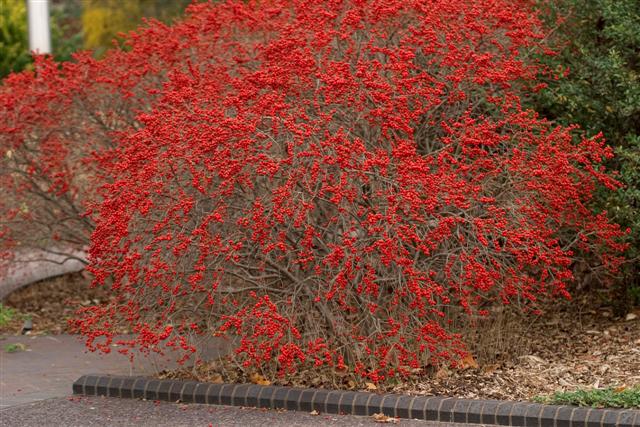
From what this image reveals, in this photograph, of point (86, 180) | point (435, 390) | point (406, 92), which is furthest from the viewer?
point (86, 180)

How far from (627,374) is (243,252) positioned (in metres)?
2.86

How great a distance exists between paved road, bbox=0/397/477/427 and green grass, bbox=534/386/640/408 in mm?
650

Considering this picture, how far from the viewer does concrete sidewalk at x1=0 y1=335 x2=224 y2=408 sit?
28.9 ft

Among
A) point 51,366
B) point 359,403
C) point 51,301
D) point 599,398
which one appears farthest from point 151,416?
point 51,301

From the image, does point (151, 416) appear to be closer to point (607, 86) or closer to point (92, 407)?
point (92, 407)

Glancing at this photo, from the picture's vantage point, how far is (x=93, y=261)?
8.28 m

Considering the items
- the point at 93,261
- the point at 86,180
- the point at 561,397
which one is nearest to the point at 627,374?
the point at 561,397

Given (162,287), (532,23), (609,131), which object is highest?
(532,23)

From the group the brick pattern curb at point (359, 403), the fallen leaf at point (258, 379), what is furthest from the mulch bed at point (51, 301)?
the fallen leaf at point (258, 379)

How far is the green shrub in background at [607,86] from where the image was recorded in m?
9.21

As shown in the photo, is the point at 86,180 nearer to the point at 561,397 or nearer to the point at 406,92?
the point at 406,92

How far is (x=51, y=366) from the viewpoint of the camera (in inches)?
386

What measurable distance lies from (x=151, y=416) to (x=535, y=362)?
2.84 metres

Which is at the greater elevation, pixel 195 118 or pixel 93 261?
pixel 195 118
